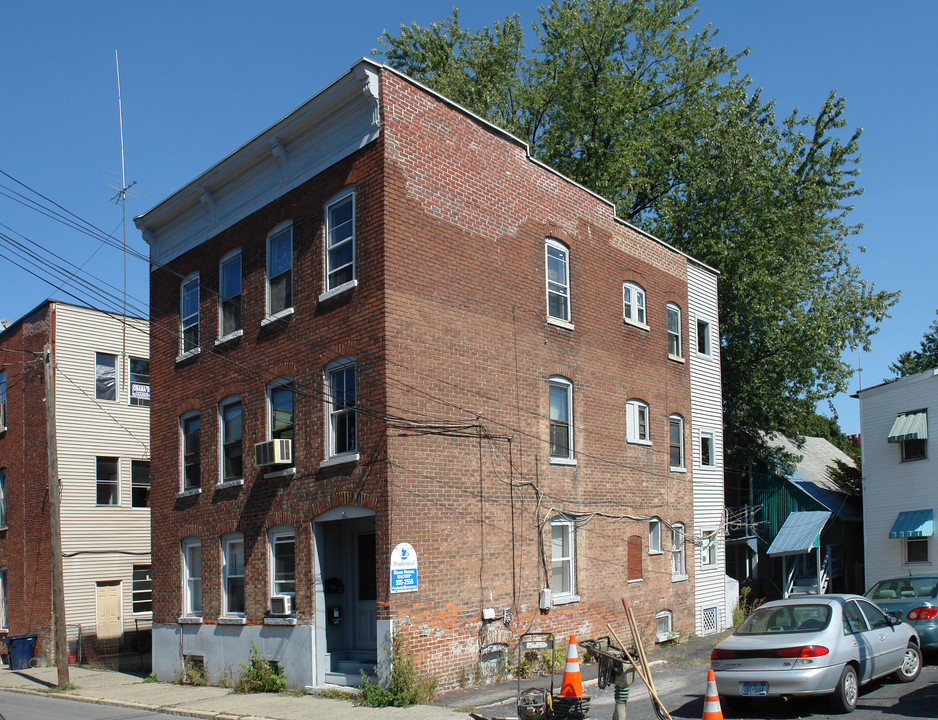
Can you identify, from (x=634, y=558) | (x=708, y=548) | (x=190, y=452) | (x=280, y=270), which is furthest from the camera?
(x=708, y=548)

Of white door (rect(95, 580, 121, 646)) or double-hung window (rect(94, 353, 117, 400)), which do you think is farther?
double-hung window (rect(94, 353, 117, 400))

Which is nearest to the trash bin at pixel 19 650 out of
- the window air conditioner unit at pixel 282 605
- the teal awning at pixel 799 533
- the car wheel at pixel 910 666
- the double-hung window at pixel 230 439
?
the double-hung window at pixel 230 439

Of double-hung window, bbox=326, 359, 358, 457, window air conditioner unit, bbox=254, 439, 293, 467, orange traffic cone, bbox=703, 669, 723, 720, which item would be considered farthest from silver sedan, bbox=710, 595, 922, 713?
window air conditioner unit, bbox=254, 439, 293, 467

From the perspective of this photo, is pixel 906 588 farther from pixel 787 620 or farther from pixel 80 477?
pixel 80 477

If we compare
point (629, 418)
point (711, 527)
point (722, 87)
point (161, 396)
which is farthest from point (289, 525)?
point (722, 87)

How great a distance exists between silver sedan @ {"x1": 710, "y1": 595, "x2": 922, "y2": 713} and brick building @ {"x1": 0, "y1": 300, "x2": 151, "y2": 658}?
20579 mm

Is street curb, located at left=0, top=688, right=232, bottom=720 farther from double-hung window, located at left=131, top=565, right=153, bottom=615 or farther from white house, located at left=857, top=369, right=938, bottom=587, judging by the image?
white house, located at left=857, top=369, right=938, bottom=587

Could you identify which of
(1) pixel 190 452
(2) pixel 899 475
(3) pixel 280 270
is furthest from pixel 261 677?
(2) pixel 899 475

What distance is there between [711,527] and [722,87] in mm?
17091

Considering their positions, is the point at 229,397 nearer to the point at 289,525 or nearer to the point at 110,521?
the point at 289,525

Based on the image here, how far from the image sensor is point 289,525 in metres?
16.9

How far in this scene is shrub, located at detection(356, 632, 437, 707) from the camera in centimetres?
1383

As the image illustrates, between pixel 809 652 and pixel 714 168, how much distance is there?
22490 mm

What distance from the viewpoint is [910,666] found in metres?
13.5
